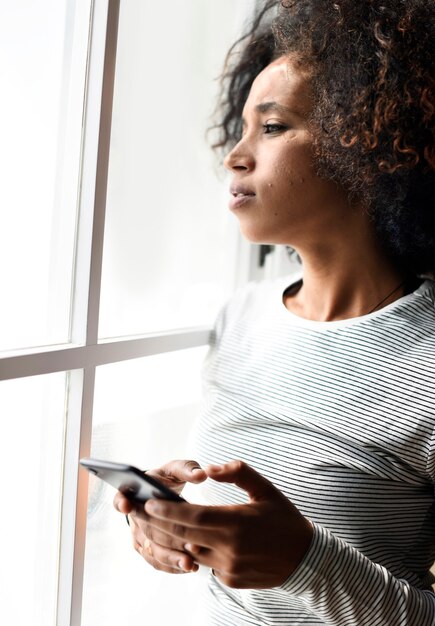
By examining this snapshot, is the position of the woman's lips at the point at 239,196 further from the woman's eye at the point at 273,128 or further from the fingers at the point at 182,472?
the fingers at the point at 182,472

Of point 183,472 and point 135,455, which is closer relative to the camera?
point 183,472

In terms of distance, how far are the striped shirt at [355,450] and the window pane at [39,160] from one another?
37 centimetres

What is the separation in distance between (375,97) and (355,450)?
0.54m

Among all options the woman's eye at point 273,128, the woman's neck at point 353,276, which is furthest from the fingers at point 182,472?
the woman's eye at point 273,128

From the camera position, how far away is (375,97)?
1.05m

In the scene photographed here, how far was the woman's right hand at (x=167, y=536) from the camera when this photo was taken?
81cm

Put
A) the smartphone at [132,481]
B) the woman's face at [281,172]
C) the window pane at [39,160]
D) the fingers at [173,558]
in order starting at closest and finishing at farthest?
1. the smartphone at [132,481]
2. the fingers at [173,558]
3. the window pane at [39,160]
4. the woman's face at [281,172]

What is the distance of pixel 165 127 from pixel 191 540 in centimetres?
80

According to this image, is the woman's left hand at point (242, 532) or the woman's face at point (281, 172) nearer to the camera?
the woman's left hand at point (242, 532)

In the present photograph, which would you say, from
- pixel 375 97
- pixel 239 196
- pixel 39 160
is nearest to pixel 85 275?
pixel 39 160

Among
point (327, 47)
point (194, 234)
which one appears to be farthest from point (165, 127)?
point (327, 47)

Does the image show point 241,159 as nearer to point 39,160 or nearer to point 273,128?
point 273,128

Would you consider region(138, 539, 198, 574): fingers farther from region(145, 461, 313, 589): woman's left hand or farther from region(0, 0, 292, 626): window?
region(0, 0, 292, 626): window

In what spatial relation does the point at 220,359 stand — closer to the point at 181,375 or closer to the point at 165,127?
the point at 181,375
